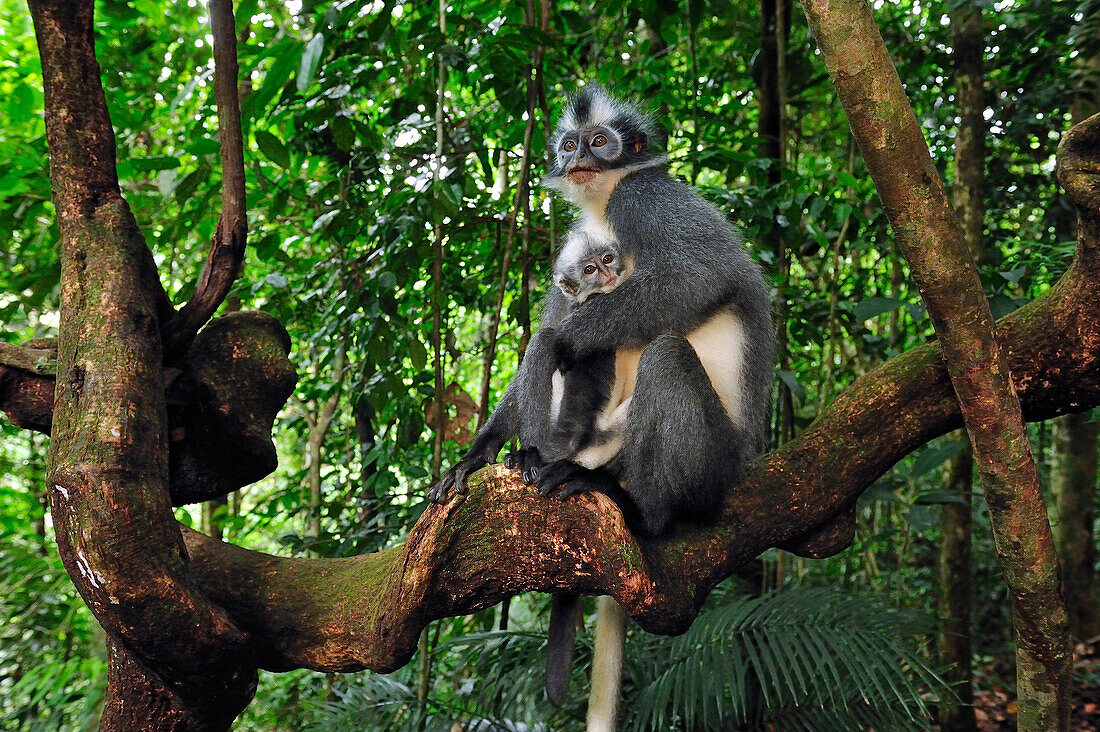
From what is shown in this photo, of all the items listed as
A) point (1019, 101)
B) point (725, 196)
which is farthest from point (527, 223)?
point (1019, 101)

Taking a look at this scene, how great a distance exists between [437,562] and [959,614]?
4.78m

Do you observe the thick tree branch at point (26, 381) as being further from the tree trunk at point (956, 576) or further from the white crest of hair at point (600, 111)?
the tree trunk at point (956, 576)

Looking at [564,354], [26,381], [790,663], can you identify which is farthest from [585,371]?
[26,381]

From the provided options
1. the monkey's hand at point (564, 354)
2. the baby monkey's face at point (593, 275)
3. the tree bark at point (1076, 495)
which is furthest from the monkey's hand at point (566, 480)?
the tree bark at point (1076, 495)

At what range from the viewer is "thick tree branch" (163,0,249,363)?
8.04 feet

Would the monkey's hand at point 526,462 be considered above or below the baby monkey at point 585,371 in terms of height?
below

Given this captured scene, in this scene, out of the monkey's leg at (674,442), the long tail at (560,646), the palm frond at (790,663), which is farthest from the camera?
the palm frond at (790,663)

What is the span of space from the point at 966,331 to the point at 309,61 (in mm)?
1977

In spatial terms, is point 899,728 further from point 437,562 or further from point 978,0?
point 978,0

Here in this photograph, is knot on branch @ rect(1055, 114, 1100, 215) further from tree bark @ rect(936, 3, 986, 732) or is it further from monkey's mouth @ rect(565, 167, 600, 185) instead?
tree bark @ rect(936, 3, 986, 732)

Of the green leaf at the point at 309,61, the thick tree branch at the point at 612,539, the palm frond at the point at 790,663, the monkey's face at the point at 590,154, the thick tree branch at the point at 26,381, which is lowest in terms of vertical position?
the palm frond at the point at 790,663

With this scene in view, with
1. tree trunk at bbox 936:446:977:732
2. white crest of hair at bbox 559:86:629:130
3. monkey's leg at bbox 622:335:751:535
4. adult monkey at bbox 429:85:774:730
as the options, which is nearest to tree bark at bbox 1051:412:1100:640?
tree trunk at bbox 936:446:977:732

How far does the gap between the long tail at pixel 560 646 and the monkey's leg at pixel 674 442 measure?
464 mm

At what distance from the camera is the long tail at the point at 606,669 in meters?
3.06
